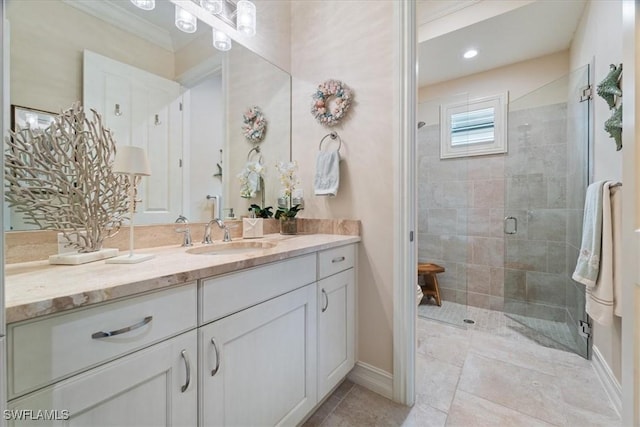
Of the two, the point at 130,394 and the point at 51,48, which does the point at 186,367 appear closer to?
the point at 130,394

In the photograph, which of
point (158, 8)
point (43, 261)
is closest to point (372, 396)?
point (43, 261)

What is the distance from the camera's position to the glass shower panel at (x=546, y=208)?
85.9 inches

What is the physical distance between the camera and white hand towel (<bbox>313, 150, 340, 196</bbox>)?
1.72 meters

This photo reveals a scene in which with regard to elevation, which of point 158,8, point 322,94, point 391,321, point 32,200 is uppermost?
point 158,8

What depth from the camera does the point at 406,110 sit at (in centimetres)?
150

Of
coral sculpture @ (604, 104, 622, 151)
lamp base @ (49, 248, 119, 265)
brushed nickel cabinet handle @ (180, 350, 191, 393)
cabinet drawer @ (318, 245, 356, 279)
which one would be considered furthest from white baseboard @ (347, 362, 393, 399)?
coral sculpture @ (604, 104, 622, 151)

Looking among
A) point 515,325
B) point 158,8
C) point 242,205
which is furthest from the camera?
point 515,325

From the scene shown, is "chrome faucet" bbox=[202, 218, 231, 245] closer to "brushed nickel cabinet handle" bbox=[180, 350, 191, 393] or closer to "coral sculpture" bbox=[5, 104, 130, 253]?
"coral sculpture" bbox=[5, 104, 130, 253]

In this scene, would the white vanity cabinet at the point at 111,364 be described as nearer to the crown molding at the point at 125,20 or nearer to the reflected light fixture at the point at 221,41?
the crown molding at the point at 125,20

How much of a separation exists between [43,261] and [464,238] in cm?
326

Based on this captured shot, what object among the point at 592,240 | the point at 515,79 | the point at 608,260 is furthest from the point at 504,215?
the point at 515,79

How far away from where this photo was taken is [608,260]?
155 centimetres

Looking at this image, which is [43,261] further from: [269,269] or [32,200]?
[269,269]

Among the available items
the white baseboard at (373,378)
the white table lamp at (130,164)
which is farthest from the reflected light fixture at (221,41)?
the white baseboard at (373,378)
